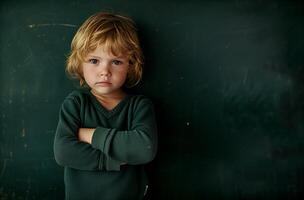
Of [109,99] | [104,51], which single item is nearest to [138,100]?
[109,99]

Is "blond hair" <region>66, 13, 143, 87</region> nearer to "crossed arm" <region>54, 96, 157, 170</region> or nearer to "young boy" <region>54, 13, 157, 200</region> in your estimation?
"young boy" <region>54, 13, 157, 200</region>

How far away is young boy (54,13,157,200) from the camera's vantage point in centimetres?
107

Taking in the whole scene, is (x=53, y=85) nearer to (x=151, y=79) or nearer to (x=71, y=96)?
(x=71, y=96)

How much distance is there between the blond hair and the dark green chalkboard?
12 cm

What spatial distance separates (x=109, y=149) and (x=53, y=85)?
44 centimetres

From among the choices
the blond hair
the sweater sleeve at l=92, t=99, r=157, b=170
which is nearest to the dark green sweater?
the sweater sleeve at l=92, t=99, r=157, b=170

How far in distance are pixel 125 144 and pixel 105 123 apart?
0.15m

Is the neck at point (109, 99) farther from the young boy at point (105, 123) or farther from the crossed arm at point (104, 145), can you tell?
the crossed arm at point (104, 145)

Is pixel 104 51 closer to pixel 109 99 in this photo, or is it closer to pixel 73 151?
pixel 109 99

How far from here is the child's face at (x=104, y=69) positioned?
1.10 metres

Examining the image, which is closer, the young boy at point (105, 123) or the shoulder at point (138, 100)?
the young boy at point (105, 123)

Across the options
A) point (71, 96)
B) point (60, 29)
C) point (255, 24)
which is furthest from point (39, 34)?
point (255, 24)

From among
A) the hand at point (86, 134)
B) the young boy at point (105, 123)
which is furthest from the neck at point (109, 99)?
the hand at point (86, 134)

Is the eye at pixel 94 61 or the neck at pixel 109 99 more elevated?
the eye at pixel 94 61
